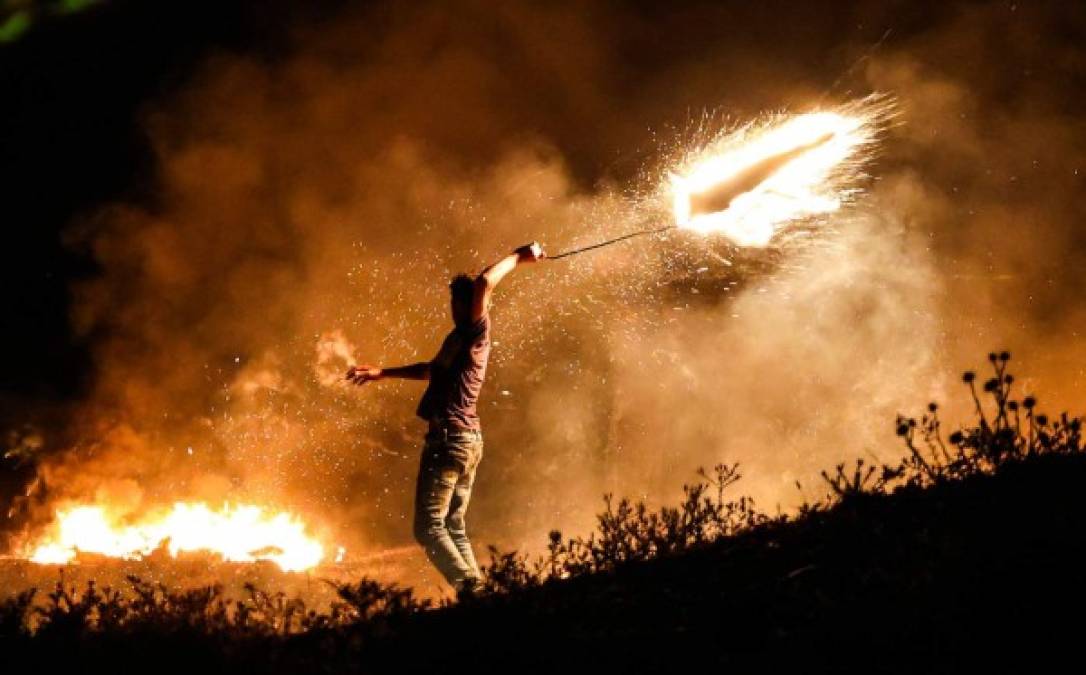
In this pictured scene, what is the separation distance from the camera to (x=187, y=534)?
8.12 metres

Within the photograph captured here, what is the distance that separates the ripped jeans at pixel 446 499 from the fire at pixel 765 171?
309cm

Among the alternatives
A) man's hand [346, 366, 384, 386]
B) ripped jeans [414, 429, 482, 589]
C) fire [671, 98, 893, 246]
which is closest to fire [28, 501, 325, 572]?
man's hand [346, 366, 384, 386]

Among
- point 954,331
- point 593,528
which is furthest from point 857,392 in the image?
point 593,528

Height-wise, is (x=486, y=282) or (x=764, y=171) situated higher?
(x=764, y=171)

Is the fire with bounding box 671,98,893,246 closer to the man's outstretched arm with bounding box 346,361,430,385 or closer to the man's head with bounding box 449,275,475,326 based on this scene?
the man's head with bounding box 449,275,475,326

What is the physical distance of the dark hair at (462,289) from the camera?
4051 mm

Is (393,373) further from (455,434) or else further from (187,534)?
(187,534)

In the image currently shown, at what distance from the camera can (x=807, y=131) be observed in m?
7.41

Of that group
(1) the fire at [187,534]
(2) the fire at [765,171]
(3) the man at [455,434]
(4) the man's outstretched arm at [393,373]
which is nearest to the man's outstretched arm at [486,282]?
(3) the man at [455,434]

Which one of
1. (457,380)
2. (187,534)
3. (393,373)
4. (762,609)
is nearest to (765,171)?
(457,380)

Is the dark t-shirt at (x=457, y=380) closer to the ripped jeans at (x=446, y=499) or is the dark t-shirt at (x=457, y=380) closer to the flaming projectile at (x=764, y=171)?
the ripped jeans at (x=446, y=499)

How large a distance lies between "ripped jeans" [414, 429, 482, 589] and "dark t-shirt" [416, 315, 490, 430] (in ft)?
0.29

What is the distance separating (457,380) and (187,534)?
19.2ft

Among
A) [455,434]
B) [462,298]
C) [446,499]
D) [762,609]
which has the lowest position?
[762,609]
